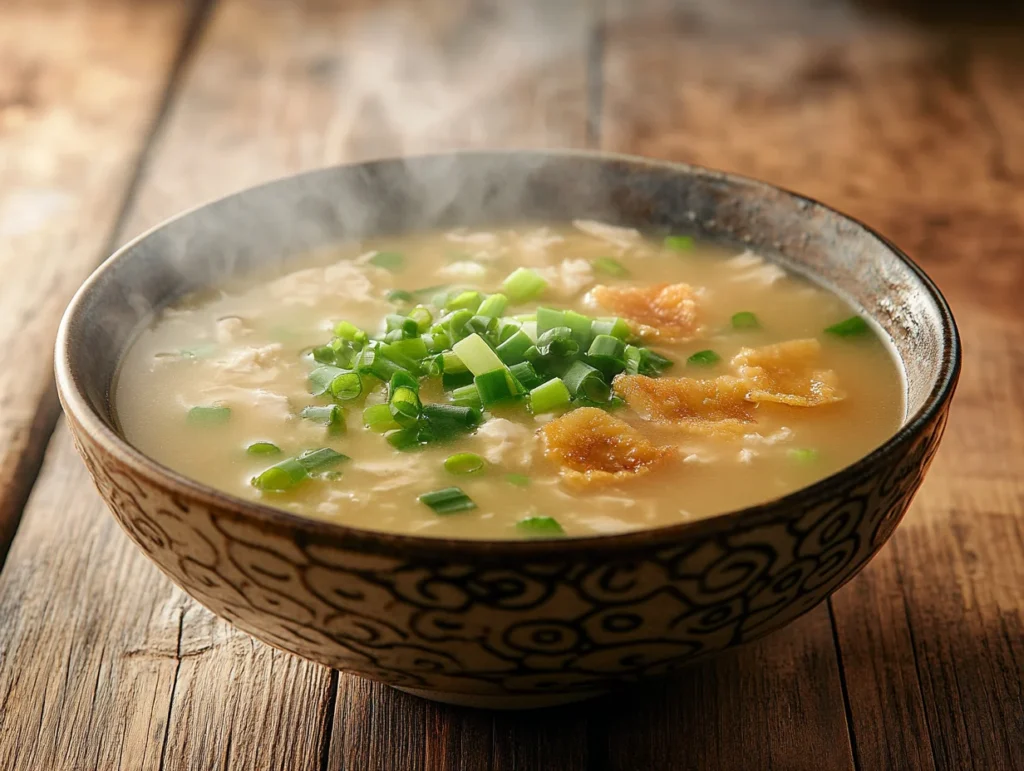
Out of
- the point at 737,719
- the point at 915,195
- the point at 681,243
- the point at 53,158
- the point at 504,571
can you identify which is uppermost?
the point at 504,571

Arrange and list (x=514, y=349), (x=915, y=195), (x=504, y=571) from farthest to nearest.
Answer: (x=915, y=195) → (x=514, y=349) → (x=504, y=571)

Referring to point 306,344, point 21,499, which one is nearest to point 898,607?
point 306,344

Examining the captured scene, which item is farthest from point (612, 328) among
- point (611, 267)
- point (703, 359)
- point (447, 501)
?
point (447, 501)

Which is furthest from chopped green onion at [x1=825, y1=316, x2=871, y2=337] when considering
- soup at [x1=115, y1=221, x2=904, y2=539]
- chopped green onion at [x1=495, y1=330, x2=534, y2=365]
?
chopped green onion at [x1=495, y1=330, x2=534, y2=365]

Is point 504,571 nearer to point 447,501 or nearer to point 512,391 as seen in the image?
point 447,501

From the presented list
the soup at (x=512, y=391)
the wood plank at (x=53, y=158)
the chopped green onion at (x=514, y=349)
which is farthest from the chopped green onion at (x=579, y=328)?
the wood plank at (x=53, y=158)

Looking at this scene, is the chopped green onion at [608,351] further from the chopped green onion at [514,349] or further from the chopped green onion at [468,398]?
the chopped green onion at [468,398]

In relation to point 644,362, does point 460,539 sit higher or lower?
higher
